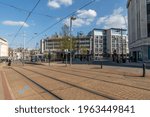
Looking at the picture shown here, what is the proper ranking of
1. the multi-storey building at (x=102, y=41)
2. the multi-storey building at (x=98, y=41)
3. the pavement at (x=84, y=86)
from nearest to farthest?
the pavement at (x=84, y=86)
the multi-storey building at (x=102, y=41)
the multi-storey building at (x=98, y=41)

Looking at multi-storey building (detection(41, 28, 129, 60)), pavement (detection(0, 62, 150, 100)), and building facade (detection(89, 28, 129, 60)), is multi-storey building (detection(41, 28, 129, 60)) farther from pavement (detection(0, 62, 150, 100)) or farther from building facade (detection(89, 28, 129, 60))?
pavement (detection(0, 62, 150, 100))

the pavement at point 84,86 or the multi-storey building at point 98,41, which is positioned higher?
the multi-storey building at point 98,41

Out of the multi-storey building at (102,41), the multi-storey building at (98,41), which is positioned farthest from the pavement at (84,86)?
the multi-storey building at (98,41)

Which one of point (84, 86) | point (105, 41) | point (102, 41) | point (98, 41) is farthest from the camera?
point (105, 41)

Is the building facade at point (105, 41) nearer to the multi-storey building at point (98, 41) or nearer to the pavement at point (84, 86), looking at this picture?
the multi-storey building at point (98, 41)

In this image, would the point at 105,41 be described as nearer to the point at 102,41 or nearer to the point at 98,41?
the point at 102,41

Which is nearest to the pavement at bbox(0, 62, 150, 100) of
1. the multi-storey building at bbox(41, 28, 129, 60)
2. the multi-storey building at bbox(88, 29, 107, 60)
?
the multi-storey building at bbox(41, 28, 129, 60)

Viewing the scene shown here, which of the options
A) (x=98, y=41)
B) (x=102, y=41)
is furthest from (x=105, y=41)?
(x=98, y=41)

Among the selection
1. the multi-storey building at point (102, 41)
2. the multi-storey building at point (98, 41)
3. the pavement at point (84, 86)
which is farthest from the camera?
the multi-storey building at point (98, 41)

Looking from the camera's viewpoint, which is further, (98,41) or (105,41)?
(105,41)

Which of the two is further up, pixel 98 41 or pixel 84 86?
pixel 98 41

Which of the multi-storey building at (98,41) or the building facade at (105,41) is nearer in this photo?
the building facade at (105,41)

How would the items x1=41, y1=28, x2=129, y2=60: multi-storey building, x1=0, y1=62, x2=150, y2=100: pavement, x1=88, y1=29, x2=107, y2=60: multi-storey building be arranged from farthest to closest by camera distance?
x1=88, y1=29, x2=107, y2=60: multi-storey building
x1=41, y1=28, x2=129, y2=60: multi-storey building
x1=0, y1=62, x2=150, y2=100: pavement

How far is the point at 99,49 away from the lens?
420 ft
